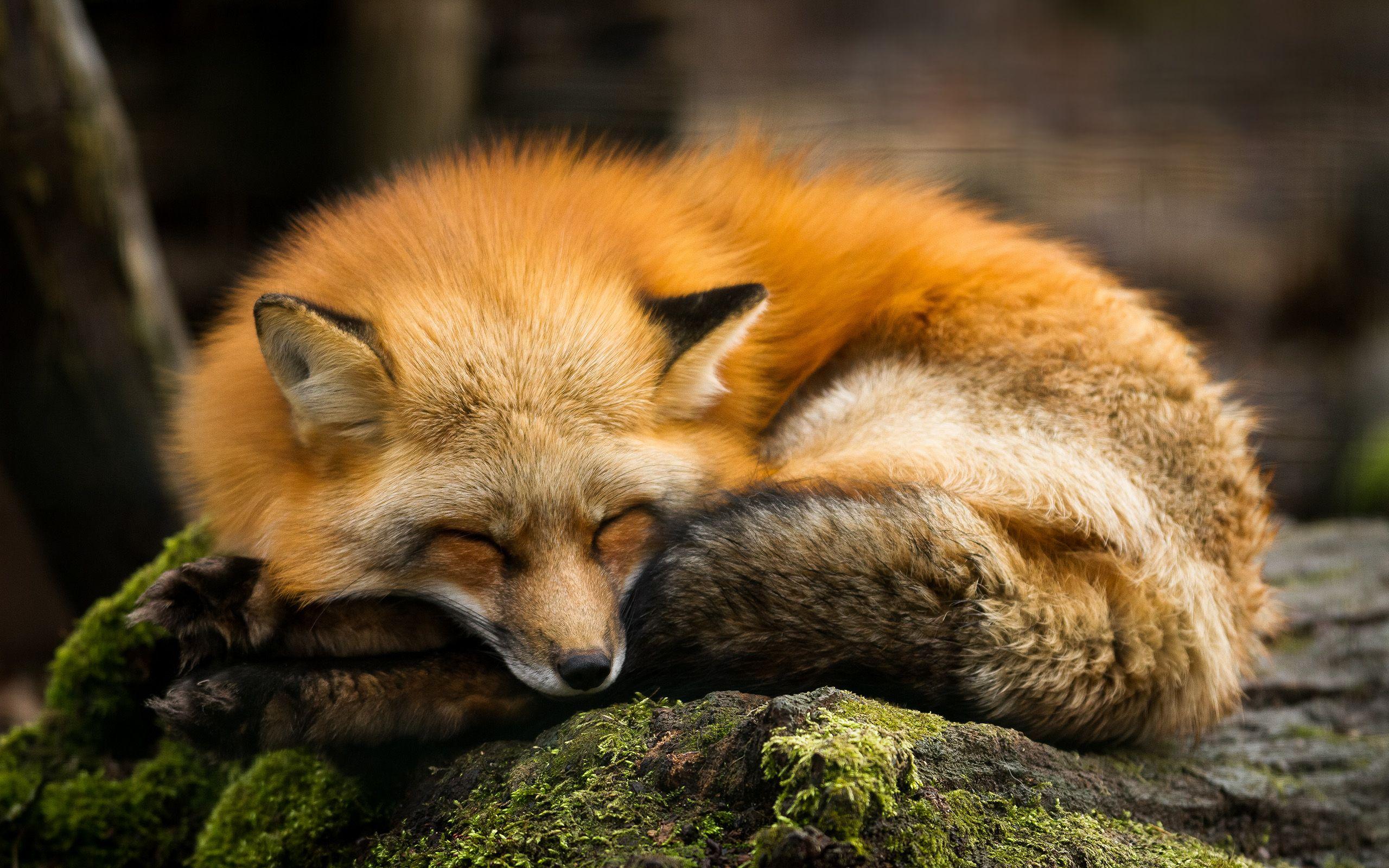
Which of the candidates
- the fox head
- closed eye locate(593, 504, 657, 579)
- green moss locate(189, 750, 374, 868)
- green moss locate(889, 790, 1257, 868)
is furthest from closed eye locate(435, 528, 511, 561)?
green moss locate(889, 790, 1257, 868)

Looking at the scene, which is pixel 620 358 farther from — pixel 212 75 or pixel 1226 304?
pixel 1226 304

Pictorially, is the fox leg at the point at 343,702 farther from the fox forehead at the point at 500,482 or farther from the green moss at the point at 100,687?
the green moss at the point at 100,687

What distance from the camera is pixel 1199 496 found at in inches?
83.8

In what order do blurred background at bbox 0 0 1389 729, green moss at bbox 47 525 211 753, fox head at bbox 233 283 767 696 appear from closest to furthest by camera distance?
1. fox head at bbox 233 283 767 696
2. green moss at bbox 47 525 211 753
3. blurred background at bbox 0 0 1389 729

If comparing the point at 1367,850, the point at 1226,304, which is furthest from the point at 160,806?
the point at 1226,304

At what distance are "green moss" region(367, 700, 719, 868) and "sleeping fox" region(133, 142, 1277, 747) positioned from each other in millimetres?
105

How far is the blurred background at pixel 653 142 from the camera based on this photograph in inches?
138

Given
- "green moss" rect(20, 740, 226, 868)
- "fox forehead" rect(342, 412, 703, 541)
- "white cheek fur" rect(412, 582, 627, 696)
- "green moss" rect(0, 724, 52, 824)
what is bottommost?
"green moss" rect(20, 740, 226, 868)

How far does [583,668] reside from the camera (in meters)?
1.70

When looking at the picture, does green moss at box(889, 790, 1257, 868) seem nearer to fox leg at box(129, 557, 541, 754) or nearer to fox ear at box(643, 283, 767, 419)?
fox leg at box(129, 557, 541, 754)

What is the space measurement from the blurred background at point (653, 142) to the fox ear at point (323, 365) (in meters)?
1.74

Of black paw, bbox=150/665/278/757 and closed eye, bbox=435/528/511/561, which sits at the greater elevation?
closed eye, bbox=435/528/511/561

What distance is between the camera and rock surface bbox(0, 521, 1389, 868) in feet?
4.60

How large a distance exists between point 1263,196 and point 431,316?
22.5 feet
